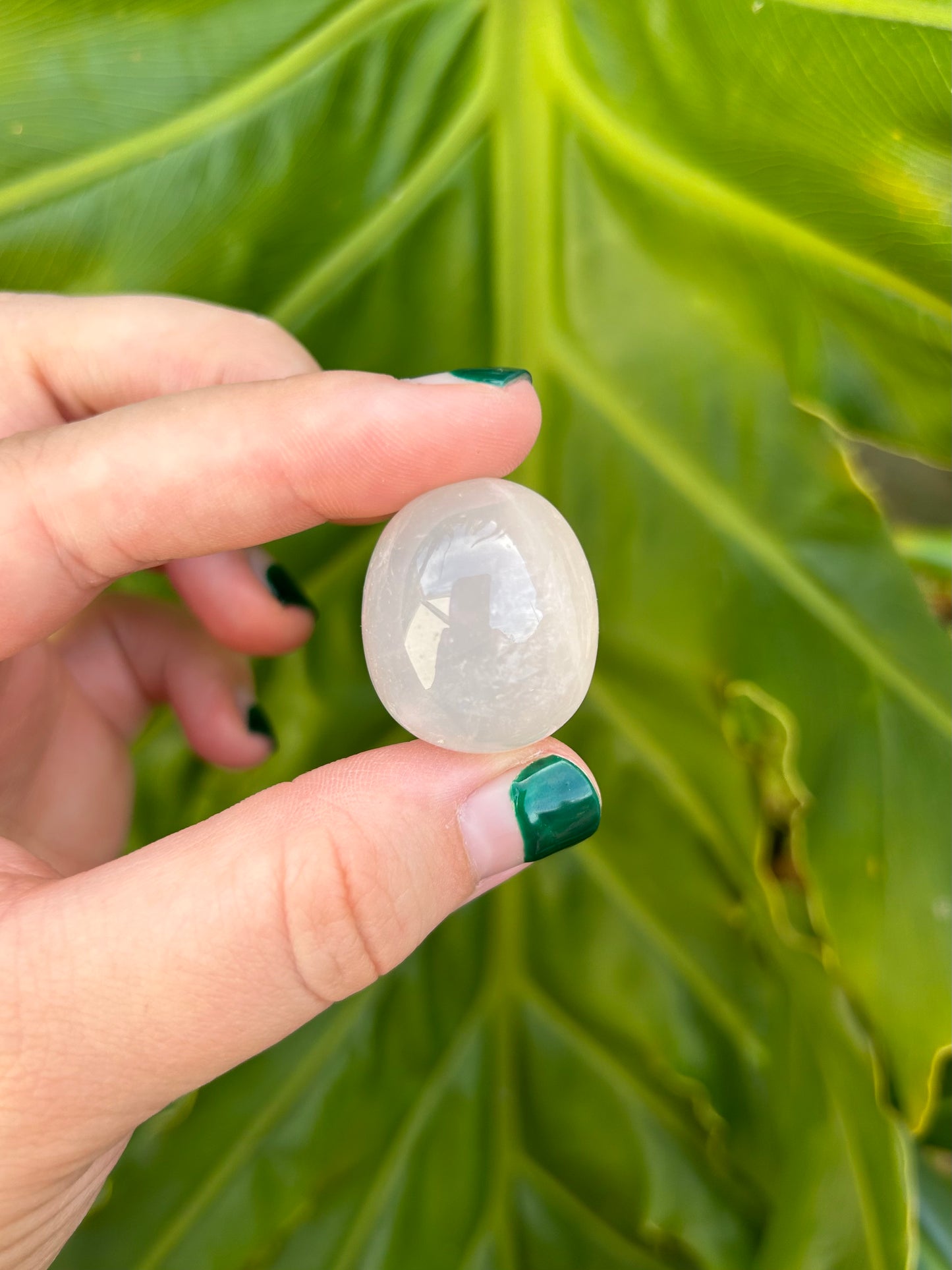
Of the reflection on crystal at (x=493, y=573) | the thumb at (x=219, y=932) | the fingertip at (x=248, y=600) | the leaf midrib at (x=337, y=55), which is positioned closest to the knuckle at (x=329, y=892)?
the thumb at (x=219, y=932)

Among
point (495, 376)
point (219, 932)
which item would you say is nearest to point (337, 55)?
point (495, 376)

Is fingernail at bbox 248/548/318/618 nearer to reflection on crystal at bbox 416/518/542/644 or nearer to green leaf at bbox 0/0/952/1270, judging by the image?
green leaf at bbox 0/0/952/1270

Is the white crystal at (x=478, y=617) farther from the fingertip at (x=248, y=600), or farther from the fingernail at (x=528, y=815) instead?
the fingertip at (x=248, y=600)

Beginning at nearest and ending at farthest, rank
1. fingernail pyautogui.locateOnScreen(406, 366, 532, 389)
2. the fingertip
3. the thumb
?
the thumb → fingernail pyautogui.locateOnScreen(406, 366, 532, 389) → the fingertip

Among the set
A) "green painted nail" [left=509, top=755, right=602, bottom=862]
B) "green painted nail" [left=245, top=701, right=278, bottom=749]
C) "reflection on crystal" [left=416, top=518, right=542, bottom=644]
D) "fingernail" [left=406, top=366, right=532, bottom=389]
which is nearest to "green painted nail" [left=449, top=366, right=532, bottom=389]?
"fingernail" [left=406, top=366, right=532, bottom=389]

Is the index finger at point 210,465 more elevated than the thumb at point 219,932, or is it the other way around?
the index finger at point 210,465

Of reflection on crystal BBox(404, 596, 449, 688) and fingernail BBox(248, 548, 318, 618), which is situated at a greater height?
reflection on crystal BBox(404, 596, 449, 688)

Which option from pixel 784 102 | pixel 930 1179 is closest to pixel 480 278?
pixel 784 102
